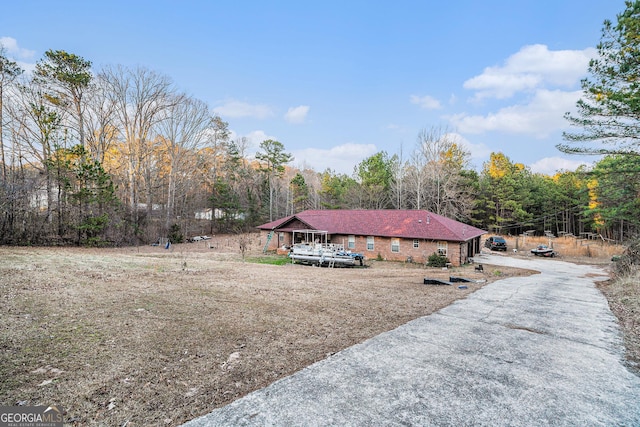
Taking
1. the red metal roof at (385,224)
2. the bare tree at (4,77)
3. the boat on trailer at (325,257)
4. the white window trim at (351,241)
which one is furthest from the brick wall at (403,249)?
the bare tree at (4,77)

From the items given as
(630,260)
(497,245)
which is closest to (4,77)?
(630,260)

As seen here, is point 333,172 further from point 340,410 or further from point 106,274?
point 340,410

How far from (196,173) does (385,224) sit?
24335 mm

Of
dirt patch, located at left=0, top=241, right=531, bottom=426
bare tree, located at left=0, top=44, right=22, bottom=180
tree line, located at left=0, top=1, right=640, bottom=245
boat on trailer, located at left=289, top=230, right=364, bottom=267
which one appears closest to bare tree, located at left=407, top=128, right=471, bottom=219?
tree line, located at left=0, top=1, right=640, bottom=245

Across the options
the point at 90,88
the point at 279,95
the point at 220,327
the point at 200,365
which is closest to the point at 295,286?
the point at 220,327

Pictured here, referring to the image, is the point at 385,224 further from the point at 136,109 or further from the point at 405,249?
the point at 136,109

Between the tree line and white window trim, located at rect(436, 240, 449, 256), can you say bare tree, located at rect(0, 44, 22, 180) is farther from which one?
white window trim, located at rect(436, 240, 449, 256)

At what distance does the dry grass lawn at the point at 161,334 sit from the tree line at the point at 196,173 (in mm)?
10039

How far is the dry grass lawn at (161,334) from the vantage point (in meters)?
3.30

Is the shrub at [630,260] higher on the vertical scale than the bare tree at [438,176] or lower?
lower

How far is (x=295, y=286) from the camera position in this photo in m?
9.98

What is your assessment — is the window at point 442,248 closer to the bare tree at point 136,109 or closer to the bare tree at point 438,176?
the bare tree at point 438,176

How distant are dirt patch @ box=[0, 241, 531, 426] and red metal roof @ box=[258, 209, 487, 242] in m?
11.6

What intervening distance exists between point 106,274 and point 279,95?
21.5 m
